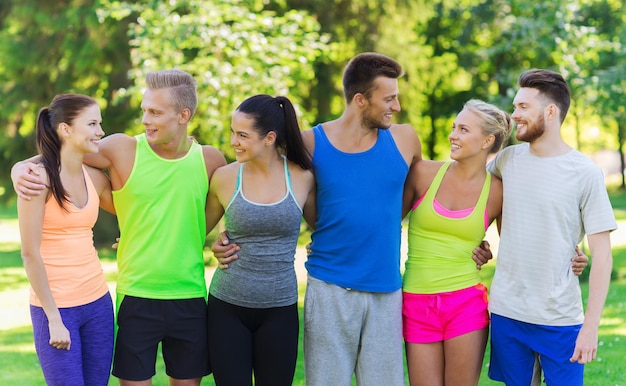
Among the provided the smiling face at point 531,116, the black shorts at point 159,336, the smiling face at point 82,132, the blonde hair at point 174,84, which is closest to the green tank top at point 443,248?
the smiling face at point 531,116

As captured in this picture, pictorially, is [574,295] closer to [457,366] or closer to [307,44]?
[457,366]

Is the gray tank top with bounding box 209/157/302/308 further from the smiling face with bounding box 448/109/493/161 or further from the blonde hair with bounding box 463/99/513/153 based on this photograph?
the blonde hair with bounding box 463/99/513/153

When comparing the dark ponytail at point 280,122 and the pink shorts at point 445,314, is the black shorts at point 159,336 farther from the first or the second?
the pink shorts at point 445,314

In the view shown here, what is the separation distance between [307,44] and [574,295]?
26.7ft

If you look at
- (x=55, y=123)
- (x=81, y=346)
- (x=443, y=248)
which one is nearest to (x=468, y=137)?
(x=443, y=248)

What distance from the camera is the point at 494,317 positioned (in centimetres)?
397

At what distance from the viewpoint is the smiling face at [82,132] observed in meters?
3.61

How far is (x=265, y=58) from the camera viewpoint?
10.6 metres

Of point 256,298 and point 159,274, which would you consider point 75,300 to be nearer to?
point 159,274

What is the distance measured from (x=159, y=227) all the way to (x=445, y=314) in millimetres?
1443

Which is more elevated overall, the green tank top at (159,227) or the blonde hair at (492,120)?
the blonde hair at (492,120)

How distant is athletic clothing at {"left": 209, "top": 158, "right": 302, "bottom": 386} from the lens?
12.4 feet

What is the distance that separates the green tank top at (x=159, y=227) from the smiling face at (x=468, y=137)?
4.24 feet

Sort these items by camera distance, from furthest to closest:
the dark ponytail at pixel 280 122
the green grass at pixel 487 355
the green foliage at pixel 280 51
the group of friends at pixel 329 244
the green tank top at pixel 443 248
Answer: the green foliage at pixel 280 51, the green grass at pixel 487 355, the green tank top at pixel 443 248, the dark ponytail at pixel 280 122, the group of friends at pixel 329 244
